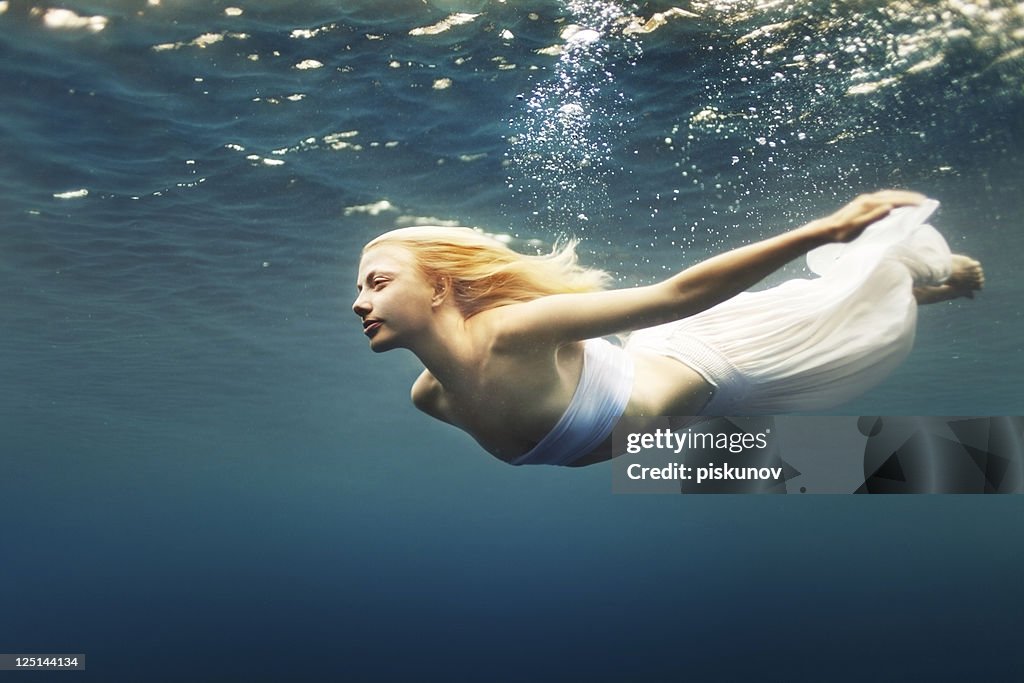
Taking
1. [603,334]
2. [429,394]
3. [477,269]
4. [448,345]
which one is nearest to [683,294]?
[603,334]

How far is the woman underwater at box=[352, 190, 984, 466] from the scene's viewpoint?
3434 mm

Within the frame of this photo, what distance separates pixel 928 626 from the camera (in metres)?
28.0

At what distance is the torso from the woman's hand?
99cm

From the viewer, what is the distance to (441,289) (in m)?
3.61

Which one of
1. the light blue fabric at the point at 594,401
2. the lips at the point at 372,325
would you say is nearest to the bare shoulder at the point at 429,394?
the lips at the point at 372,325

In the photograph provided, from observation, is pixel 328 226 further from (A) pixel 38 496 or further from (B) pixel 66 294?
(A) pixel 38 496

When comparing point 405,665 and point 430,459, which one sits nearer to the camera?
point 405,665

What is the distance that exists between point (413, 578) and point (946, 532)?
6830 centimetres

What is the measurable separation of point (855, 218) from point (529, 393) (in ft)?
5.08

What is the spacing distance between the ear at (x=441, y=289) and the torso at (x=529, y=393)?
27cm

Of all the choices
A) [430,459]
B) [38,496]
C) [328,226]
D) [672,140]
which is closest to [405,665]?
[430,459]

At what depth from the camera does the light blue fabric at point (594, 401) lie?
3.58m

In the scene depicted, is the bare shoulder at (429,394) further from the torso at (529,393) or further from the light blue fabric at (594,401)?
the light blue fabric at (594,401)

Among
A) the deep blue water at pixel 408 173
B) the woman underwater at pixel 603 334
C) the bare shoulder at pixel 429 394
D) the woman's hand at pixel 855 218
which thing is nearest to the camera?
the woman's hand at pixel 855 218
